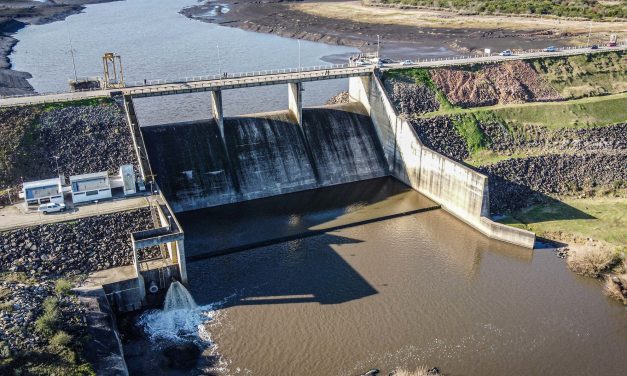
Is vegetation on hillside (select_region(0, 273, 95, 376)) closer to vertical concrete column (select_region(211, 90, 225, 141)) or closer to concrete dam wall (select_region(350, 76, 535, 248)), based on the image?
vertical concrete column (select_region(211, 90, 225, 141))

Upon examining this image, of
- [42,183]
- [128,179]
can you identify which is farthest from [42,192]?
[128,179]

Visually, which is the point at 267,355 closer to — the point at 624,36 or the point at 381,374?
the point at 381,374

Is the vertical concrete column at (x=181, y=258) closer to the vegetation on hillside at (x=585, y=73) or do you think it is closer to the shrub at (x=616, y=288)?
the shrub at (x=616, y=288)

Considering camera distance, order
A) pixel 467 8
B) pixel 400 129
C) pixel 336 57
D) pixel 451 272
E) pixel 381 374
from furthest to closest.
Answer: pixel 467 8 < pixel 336 57 < pixel 400 129 < pixel 451 272 < pixel 381 374

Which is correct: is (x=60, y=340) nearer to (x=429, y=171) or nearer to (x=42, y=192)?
(x=42, y=192)

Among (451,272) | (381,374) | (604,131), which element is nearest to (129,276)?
(381,374)

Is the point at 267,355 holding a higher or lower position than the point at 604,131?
lower

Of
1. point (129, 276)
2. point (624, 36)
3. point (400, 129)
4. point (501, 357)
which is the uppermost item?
point (624, 36)
